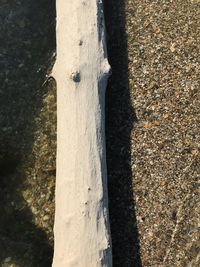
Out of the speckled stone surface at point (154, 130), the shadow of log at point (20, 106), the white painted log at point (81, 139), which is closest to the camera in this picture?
the white painted log at point (81, 139)

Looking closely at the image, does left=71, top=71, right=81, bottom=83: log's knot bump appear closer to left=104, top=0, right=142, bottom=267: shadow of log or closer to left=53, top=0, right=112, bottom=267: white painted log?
left=53, top=0, right=112, bottom=267: white painted log

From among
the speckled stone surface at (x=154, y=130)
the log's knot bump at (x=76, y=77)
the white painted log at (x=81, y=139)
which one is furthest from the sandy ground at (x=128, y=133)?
the log's knot bump at (x=76, y=77)

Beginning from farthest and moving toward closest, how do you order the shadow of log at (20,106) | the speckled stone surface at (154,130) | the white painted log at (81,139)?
the shadow of log at (20,106) → the speckled stone surface at (154,130) → the white painted log at (81,139)

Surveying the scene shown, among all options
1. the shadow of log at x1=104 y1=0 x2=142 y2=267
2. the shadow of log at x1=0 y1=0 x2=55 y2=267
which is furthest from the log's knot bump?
the shadow of log at x1=0 y1=0 x2=55 y2=267

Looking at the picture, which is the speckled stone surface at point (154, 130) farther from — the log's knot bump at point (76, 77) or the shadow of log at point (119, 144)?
the log's knot bump at point (76, 77)

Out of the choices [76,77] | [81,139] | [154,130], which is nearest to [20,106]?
[76,77]

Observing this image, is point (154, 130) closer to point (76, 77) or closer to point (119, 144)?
point (119, 144)

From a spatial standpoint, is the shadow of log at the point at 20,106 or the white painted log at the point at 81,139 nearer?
the white painted log at the point at 81,139
